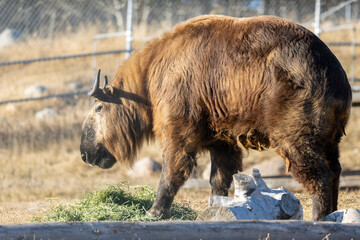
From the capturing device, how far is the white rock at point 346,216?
4949 millimetres

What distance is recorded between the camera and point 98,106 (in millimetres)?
6754

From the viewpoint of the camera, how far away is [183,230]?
395 centimetres

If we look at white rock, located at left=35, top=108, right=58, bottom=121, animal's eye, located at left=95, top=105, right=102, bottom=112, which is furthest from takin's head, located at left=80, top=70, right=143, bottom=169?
white rock, located at left=35, top=108, right=58, bottom=121

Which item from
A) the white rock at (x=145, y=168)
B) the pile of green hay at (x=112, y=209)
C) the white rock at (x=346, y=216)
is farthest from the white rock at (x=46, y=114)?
the white rock at (x=346, y=216)

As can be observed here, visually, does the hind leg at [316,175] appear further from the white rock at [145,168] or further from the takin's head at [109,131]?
the white rock at [145,168]

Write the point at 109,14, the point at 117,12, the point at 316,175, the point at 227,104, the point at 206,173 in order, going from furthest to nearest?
the point at 109,14 < the point at 117,12 < the point at 206,173 < the point at 227,104 < the point at 316,175

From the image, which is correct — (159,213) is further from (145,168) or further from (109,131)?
(145,168)

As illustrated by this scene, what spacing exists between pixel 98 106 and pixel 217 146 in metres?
1.47

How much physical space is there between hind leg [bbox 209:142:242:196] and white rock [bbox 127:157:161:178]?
4.43 meters

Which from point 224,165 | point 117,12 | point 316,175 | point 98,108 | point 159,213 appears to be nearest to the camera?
point 316,175

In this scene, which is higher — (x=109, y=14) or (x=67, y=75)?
(x=109, y=14)

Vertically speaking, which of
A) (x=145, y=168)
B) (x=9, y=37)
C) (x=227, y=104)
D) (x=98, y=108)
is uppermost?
(x=9, y=37)

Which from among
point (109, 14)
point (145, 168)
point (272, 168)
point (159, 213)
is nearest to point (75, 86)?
point (109, 14)

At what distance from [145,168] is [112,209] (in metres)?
5.28
